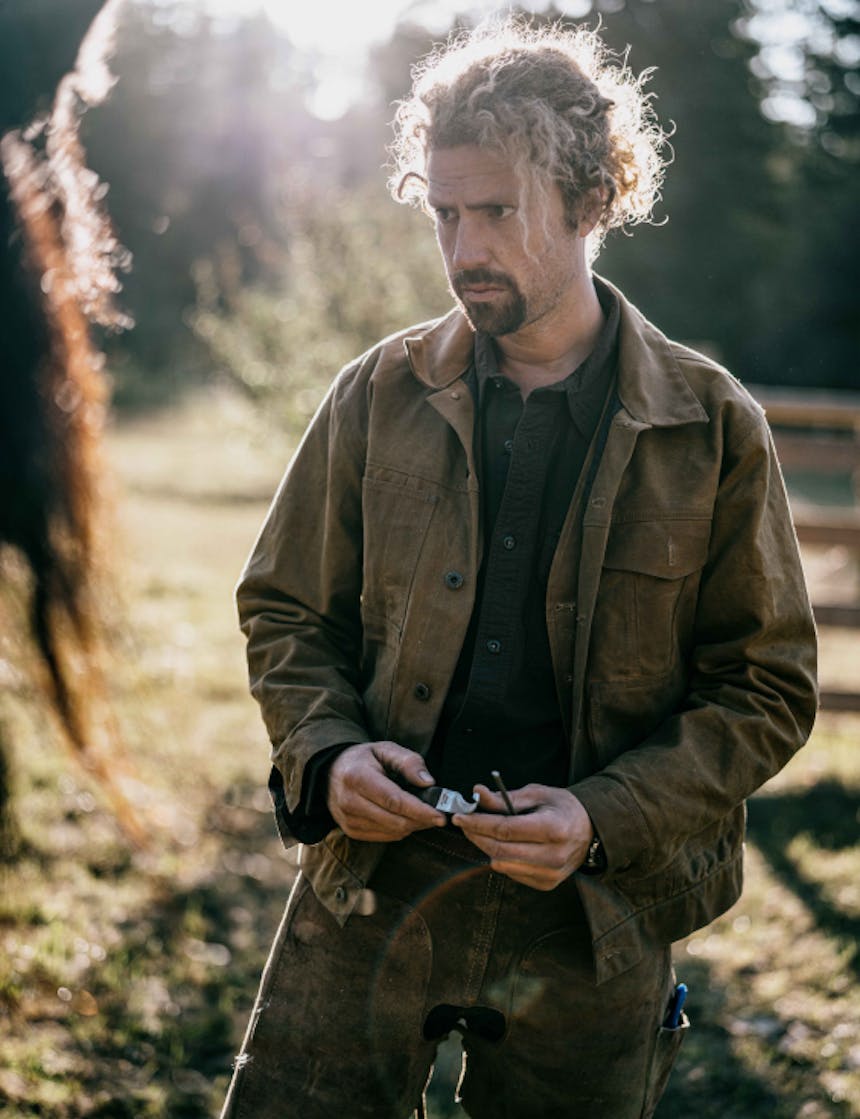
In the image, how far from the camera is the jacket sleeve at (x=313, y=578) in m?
2.29

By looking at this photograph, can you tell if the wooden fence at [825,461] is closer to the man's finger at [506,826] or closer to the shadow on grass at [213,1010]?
the shadow on grass at [213,1010]

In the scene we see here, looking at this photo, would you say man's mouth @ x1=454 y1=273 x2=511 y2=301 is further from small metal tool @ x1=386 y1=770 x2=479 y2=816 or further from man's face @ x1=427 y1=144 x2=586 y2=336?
small metal tool @ x1=386 y1=770 x2=479 y2=816

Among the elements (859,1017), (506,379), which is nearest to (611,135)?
(506,379)

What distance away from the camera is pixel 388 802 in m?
2.00

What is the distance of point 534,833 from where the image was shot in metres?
1.94

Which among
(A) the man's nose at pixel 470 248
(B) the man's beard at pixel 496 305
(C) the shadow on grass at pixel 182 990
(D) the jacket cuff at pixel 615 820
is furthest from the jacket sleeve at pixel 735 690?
(C) the shadow on grass at pixel 182 990

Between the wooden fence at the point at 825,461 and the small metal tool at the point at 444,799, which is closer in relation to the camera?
the small metal tool at the point at 444,799

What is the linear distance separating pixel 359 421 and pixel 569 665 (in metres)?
0.64

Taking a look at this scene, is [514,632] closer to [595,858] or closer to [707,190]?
[595,858]

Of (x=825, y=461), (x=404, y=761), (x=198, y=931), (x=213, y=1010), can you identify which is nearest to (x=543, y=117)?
(x=404, y=761)

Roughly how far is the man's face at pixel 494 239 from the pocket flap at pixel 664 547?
1.52ft

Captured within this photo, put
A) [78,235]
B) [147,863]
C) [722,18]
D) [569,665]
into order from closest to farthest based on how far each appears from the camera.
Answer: [569,665], [78,235], [147,863], [722,18]

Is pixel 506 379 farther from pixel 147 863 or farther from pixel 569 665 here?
pixel 147 863

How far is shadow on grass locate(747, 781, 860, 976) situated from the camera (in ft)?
15.4
